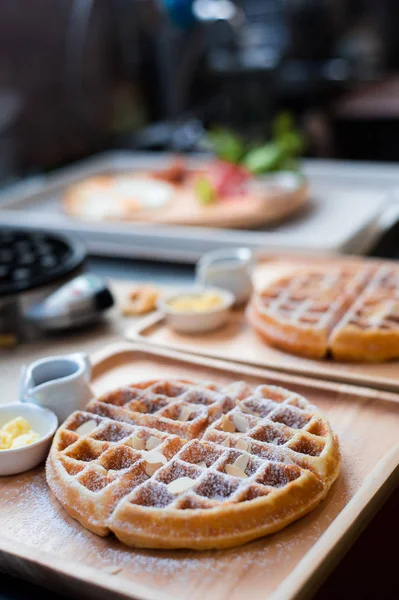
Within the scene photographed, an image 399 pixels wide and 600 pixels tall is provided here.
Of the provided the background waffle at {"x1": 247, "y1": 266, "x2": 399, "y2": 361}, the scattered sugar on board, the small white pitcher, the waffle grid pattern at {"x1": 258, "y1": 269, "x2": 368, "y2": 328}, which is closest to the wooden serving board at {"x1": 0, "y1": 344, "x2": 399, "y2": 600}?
the scattered sugar on board

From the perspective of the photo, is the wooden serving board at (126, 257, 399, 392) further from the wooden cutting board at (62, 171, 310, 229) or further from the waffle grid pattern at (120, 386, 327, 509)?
the wooden cutting board at (62, 171, 310, 229)

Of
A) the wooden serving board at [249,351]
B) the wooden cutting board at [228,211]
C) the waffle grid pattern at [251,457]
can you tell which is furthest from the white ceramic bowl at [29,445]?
the wooden cutting board at [228,211]

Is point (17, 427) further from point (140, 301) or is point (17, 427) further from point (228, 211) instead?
point (228, 211)

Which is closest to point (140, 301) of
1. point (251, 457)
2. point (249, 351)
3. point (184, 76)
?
point (249, 351)

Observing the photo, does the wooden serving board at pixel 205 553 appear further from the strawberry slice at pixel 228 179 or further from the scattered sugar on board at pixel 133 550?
the strawberry slice at pixel 228 179

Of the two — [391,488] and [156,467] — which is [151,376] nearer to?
[156,467]
